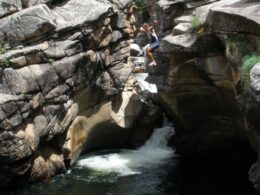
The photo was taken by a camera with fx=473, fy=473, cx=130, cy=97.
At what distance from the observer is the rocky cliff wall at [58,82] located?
18469mm

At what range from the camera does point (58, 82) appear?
19.7 m

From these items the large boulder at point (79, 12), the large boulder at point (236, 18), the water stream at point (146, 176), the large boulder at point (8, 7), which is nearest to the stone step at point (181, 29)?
the large boulder at point (236, 18)

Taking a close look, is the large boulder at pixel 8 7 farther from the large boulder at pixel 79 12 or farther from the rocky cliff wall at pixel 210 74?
the rocky cliff wall at pixel 210 74

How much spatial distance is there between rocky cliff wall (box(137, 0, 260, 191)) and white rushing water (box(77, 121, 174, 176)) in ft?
3.64

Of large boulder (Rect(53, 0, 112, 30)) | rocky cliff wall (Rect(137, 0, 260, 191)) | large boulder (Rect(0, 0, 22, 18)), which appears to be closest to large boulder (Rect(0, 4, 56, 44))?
large boulder (Rect(0, 0, 22, 18))

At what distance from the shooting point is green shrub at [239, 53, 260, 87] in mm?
14906

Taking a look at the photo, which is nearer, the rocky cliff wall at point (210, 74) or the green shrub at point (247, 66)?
the green shrub at point (247, 66)

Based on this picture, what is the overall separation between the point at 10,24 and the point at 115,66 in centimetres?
608

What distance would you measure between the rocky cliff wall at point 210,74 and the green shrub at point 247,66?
0.03 metres

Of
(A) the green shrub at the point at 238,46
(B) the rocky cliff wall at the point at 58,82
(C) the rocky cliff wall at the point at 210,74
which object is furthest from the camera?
(B) the rocky cliff wall at the point at 58,82

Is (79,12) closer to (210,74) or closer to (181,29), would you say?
(181,29)

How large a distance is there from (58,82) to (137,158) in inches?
235

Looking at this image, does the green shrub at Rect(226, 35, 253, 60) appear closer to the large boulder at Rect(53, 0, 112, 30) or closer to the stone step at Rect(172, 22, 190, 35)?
the stone step at Rect(172, 22, 190, 35)

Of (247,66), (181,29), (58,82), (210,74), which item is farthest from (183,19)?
(247,66)
